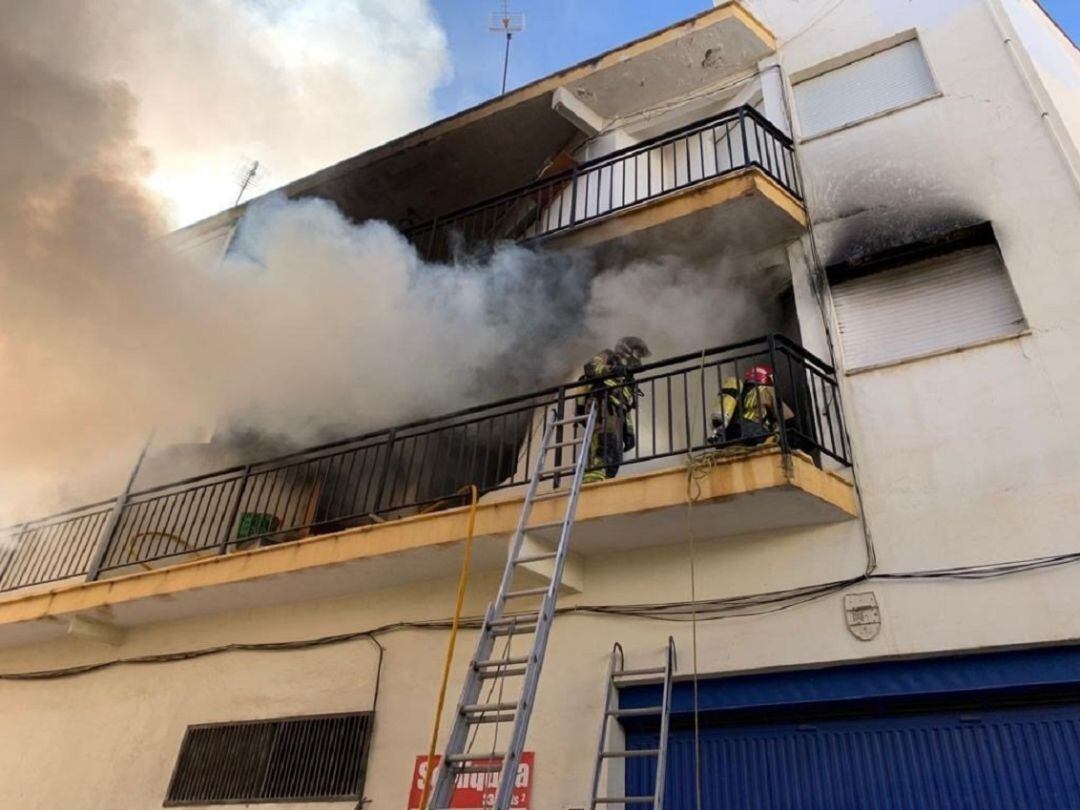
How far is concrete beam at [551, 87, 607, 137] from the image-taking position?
31.4ft

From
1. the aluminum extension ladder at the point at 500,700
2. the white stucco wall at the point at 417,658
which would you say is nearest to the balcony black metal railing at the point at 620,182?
the white stucco wall at the point at 417,658

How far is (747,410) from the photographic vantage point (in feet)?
18.7

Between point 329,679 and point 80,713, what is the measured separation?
10.4 ft

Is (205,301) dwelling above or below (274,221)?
below

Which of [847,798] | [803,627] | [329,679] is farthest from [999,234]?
[329,679]

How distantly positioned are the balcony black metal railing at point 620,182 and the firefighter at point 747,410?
2347 mm

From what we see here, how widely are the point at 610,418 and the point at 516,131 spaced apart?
5.41 meters

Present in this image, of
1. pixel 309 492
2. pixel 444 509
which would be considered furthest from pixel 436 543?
pixel 309 492

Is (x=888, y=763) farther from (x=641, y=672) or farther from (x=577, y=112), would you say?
(x=577, y=112)

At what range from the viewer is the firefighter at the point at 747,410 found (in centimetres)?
559

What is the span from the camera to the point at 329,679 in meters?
6.57

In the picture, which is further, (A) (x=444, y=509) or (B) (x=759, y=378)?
(A) (x=444, y=509)

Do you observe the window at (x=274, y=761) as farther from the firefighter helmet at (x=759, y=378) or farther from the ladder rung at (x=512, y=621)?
the firefighter helmet at (x=759, y=378)

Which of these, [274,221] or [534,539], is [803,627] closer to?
[534,539]
